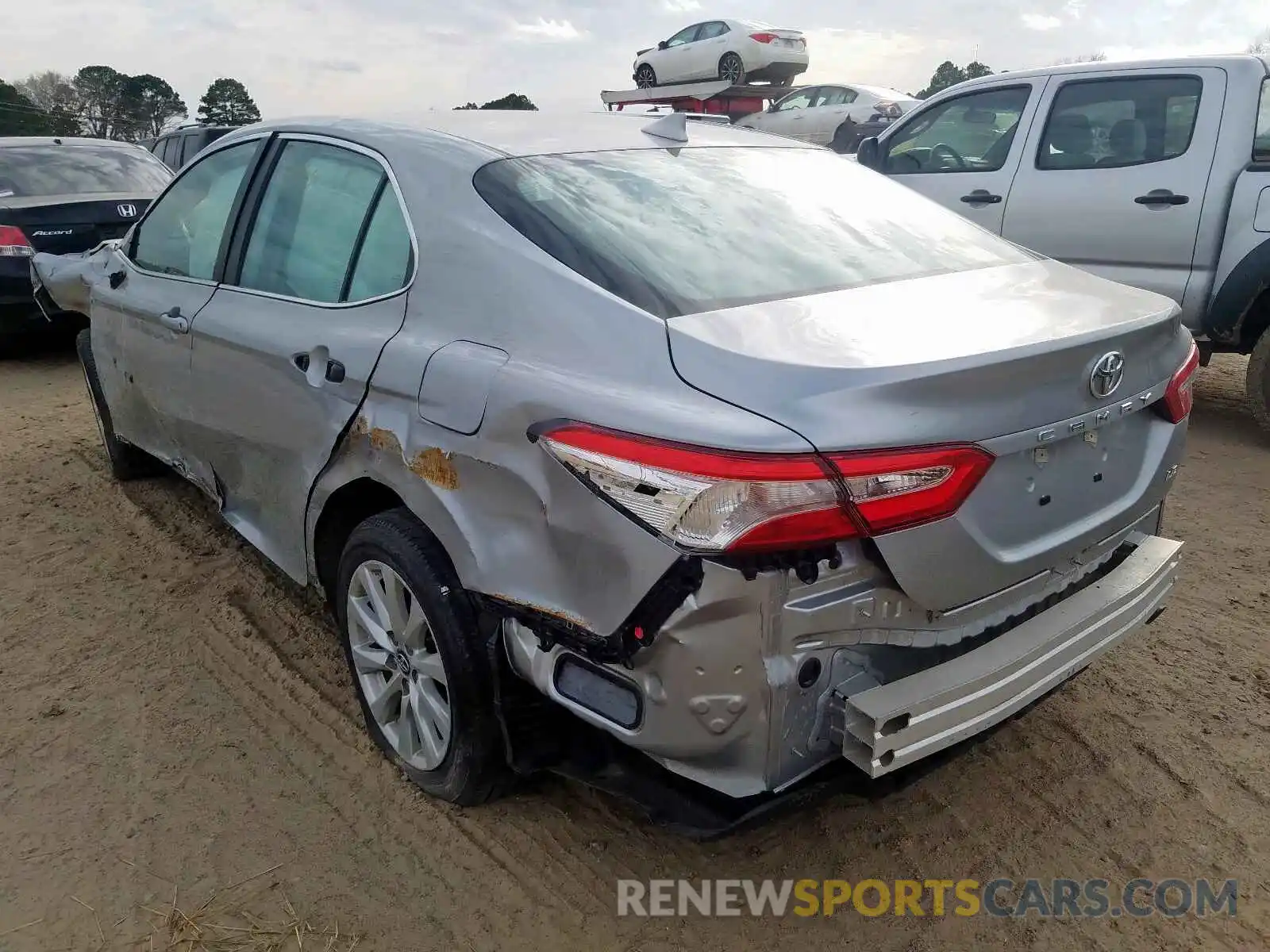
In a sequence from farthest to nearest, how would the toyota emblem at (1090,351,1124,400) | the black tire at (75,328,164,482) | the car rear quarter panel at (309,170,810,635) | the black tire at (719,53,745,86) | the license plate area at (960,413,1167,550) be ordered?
the black tire at (719,53,745,86)
the black tire at (75,328,164,482)
the toyota emblem at (1090,351,1124,400)
the license plate area at (960,413,1167,550)
the car rear quarter panel at (309,170,810,635)

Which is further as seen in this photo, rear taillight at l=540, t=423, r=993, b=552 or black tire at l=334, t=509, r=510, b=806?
black tire at l=334, t=509, r=510, b=806

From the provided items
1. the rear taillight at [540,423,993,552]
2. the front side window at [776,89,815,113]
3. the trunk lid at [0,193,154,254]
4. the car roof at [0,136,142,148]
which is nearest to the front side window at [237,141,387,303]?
the rear taillight at [540,423,993,552]

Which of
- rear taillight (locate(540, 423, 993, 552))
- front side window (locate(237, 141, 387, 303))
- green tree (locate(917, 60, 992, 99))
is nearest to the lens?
rear taillight (locate(540, 423, 993, 552))

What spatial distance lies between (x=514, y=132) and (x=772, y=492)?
1.56m

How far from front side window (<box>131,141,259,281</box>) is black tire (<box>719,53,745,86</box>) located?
15.0 m

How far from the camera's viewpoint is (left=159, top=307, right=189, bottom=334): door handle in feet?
11.2

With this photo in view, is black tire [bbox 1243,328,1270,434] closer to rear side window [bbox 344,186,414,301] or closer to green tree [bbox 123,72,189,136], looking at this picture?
rear side window [bbox 344,186,414,301]

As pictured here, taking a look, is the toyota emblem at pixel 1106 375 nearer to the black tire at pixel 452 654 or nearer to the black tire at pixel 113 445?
the black tire at pixel 452 654

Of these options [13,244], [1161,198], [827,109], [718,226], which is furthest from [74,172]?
[827,109]

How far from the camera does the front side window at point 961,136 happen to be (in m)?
6.05

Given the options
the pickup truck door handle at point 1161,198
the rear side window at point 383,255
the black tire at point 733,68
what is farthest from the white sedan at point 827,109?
the rear side window at point 383,255

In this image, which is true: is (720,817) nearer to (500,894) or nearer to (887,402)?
(500,894)

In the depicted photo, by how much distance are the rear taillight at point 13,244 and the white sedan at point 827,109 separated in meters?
11.0

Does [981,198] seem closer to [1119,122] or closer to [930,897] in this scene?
[1119,122]
